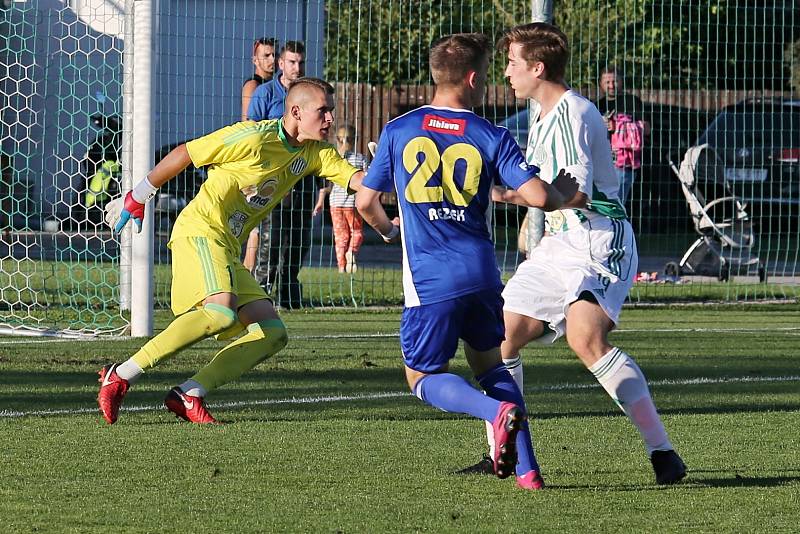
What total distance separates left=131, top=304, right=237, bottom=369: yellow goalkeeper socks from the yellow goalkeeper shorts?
9 centimetres

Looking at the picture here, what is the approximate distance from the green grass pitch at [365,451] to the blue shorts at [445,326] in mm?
492

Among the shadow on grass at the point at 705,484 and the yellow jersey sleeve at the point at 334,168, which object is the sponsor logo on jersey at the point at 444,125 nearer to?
the shadow on grass at the point at 705,484

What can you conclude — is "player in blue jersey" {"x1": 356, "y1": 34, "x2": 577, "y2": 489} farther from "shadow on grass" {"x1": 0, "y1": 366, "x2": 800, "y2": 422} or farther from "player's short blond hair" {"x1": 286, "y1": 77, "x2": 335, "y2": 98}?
"shadow on grass" {"x1": 0, "y1": 366, "x2": 800, "y2": 422}

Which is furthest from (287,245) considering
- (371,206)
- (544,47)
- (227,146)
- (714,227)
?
(371,206)

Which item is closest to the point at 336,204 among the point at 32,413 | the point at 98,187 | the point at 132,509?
the point at 98,187

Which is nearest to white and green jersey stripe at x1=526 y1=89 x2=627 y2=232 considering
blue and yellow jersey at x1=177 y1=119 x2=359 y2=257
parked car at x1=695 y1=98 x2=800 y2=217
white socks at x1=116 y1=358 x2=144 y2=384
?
blue and yellow jersey at x1=177 y1=119 x2=359 y2=257

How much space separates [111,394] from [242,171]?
1.28 m

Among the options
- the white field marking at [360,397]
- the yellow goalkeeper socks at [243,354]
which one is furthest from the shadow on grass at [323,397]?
the yellow goalkeeper socks at [243,354]

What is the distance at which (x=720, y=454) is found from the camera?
245 inches

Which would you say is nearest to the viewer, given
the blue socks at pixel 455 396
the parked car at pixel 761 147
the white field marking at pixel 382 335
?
the blue socks at pixel 455 396

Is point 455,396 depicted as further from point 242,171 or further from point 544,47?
point 242,171

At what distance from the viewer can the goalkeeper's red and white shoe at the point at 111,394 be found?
21.7ft

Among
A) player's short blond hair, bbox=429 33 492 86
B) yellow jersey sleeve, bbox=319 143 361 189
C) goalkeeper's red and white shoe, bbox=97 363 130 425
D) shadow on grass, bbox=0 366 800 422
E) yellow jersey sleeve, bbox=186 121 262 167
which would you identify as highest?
player's short blond hair, bbox=429 33 492 86

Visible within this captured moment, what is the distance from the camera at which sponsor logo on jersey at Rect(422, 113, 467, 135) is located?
5.30 m
